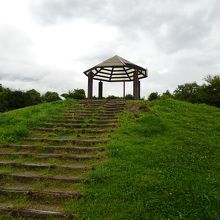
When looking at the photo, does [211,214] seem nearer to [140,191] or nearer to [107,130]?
[140,191]

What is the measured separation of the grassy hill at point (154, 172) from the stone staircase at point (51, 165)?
349 mm

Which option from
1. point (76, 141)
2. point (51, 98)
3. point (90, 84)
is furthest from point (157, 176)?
point (51, 98)

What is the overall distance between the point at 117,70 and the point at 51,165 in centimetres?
1736

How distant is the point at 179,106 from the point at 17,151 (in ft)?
32.0

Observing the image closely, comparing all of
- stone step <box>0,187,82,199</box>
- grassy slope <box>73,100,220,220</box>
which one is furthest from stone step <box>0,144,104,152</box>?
stone step <box>0,187,82,199</box>

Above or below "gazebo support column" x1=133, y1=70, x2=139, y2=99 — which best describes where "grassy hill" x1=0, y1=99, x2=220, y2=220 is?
below

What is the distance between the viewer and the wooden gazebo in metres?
23.0

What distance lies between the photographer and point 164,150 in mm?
9781

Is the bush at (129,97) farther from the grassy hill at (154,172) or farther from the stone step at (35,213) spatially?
the stone step at (35,213)

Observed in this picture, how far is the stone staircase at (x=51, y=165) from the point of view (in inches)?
277

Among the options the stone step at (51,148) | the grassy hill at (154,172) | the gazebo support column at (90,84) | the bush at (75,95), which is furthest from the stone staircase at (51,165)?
the bush at (75,95)

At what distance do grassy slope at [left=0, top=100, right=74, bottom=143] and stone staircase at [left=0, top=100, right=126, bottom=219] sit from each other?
1.40 feet

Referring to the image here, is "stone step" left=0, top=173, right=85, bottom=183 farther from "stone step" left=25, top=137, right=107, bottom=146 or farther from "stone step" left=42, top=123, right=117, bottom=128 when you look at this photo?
"stone step" left=42, top=123, right=117, bottom=128

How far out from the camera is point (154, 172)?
8133 millimetres
